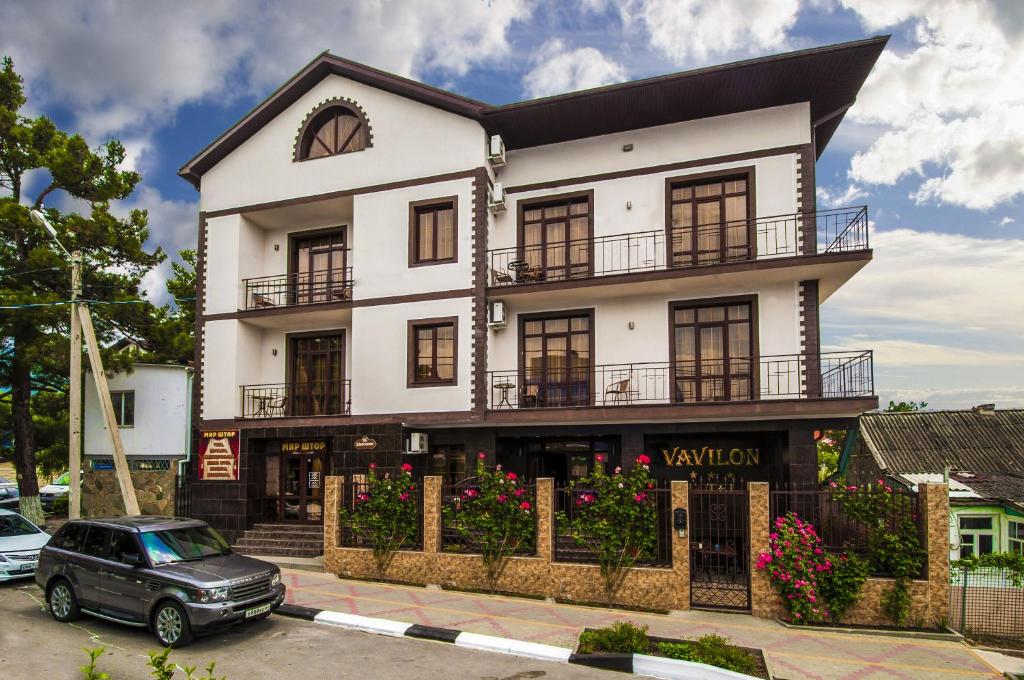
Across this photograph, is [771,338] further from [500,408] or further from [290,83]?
[290,83]

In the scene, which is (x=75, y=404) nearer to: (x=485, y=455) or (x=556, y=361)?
(x=485, y=455)

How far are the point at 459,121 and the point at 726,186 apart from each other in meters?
6.68

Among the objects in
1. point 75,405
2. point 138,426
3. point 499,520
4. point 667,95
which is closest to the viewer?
point 499,520

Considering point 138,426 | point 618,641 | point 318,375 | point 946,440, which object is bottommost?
point 618,641

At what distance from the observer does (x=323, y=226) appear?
19.6m

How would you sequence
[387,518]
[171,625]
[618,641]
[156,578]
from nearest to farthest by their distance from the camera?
[618,641] < [171,625] < [156,578] < [387,518]

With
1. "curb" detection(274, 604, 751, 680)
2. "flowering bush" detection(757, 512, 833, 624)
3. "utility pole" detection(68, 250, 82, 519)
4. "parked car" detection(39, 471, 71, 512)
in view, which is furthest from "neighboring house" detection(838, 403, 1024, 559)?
"parked car" detection(39, 471, 71, 512)

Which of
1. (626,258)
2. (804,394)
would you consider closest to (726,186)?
(626,258)

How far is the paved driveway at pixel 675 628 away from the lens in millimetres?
9375

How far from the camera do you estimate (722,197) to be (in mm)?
16078

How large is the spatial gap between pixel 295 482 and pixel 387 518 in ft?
18.2

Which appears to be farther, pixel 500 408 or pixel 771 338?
pixel 500 408

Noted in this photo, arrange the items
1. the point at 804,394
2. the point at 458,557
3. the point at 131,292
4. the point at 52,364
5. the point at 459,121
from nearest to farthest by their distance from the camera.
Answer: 1. the point at 458,557
2. the point at 804,394
3. the point at 459,121
4. the point at 52,364
5. the point at 131,292

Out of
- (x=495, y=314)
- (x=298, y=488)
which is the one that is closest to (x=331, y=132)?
(x=495, y=314)
